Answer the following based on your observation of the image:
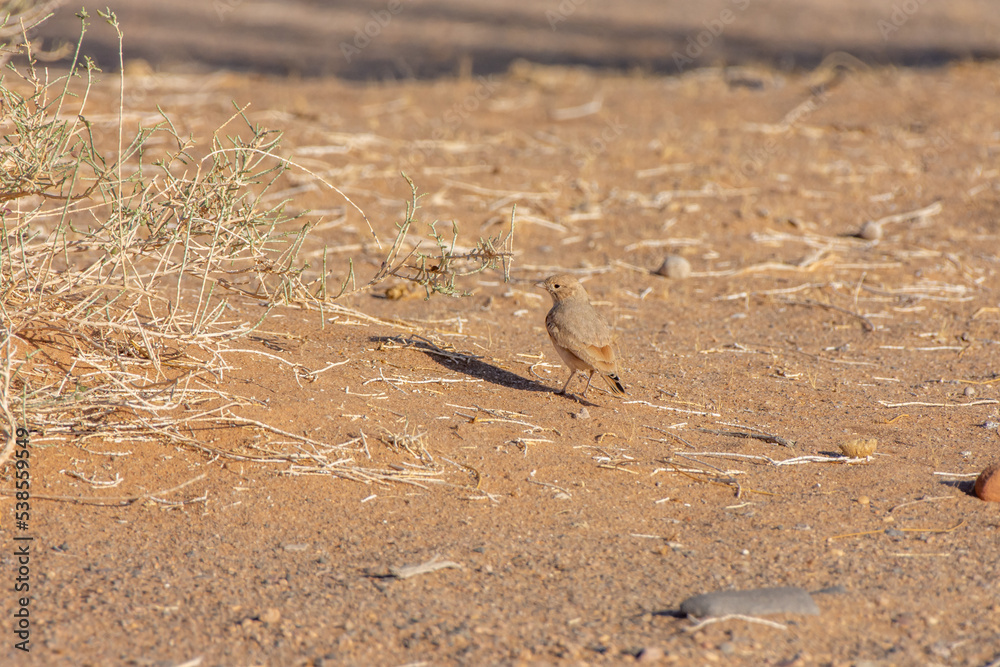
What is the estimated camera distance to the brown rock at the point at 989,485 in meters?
4.41

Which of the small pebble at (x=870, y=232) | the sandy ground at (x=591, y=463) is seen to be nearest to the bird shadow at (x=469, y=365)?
the sandy ground at (x=591, y=463)

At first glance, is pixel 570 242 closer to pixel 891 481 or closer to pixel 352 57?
pixel 891 481

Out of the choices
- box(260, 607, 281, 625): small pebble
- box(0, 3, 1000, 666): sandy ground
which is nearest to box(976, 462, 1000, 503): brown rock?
box(0, 3, 1000, 666): sandy ground

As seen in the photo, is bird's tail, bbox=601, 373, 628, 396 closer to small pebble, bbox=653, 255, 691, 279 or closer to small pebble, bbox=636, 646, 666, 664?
small pebble, bbox=636, 646, 666, 664

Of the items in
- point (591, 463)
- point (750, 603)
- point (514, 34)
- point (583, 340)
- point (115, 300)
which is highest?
point (514, 34)

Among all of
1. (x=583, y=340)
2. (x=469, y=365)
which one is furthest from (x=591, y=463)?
(x=469, y=365)

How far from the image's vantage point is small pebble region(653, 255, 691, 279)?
324 inches

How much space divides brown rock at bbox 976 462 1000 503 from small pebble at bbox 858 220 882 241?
4.96 metres

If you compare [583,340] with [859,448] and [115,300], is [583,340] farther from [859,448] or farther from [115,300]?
[115,300]

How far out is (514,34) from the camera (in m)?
23.8

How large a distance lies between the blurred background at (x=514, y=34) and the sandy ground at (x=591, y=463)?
9.38 m

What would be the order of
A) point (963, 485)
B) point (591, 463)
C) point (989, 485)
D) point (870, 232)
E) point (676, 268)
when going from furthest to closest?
point (870, 232) < point (676, 268) < point (591, 463) < point (963, 485) < point (989, 485)

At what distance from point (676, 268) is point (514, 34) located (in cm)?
1711

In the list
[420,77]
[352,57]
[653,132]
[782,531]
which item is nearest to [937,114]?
[653,132]
